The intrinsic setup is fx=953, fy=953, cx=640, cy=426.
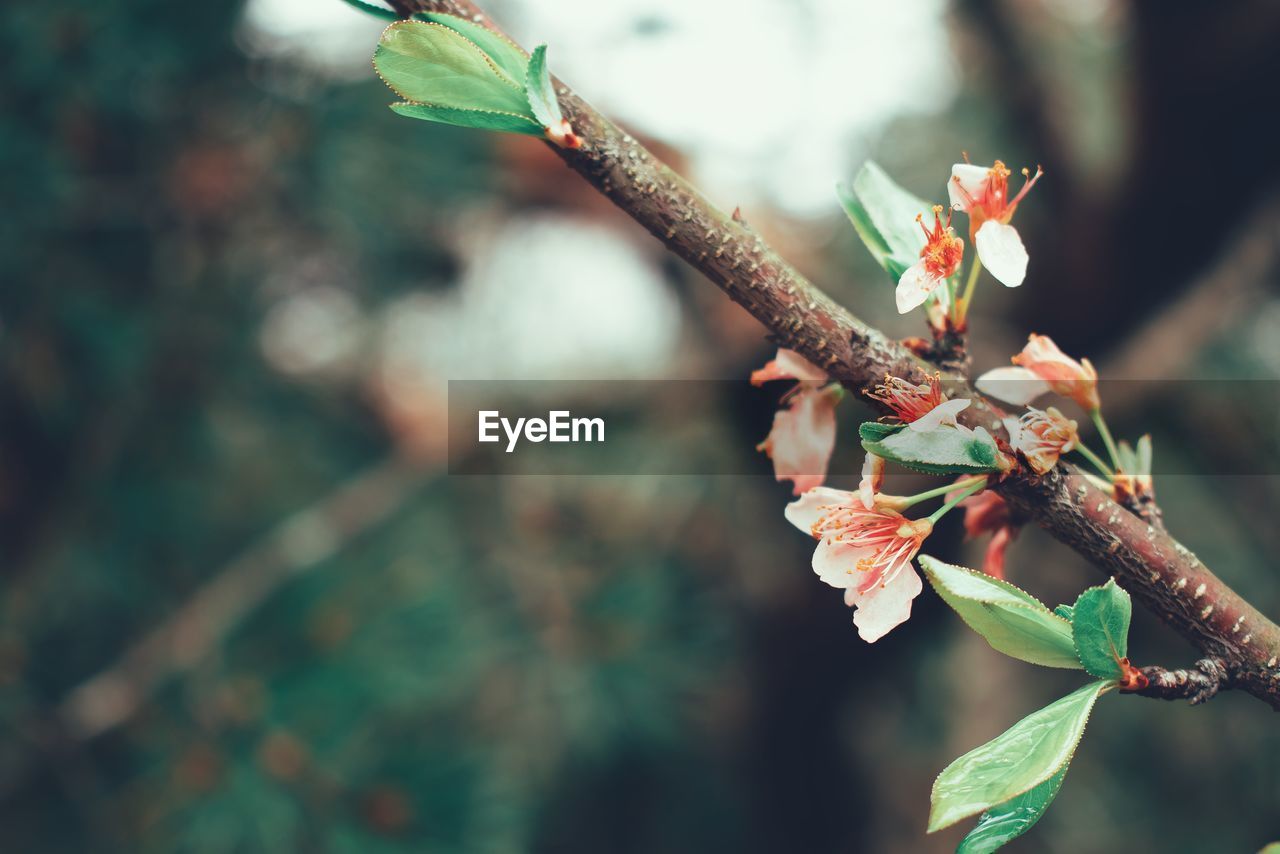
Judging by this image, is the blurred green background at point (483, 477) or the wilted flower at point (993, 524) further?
the blurred green background at point (483, 477)

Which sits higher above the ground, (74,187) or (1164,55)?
(1164,55)

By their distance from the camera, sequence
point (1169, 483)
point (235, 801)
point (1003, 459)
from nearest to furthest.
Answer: point (1003, 459) < point (235, 801) < point (1169, 483)

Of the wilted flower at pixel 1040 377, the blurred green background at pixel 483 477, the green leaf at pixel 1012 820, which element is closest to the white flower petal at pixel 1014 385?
the wilted flower at pixel 1040 377

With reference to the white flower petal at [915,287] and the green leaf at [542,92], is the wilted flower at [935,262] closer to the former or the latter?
the white flower petal at [915,287]

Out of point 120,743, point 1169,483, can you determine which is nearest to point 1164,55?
point 1169,483

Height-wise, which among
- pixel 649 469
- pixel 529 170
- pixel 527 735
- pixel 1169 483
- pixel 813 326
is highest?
pixel 813 326

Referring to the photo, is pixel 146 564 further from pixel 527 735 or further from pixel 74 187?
pixel 527 735

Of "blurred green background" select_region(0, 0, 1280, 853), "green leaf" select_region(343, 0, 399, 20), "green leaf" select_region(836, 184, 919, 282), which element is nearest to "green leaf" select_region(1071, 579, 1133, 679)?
"green leaf" select_region(836, 184, 919, 282)
